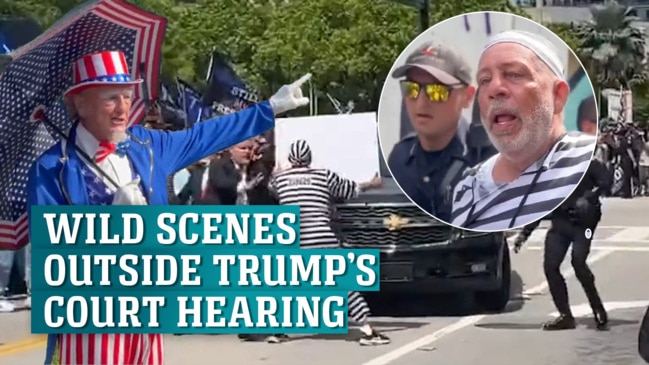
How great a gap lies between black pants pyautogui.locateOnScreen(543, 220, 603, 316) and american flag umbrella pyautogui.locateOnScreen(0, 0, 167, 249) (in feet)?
5.59

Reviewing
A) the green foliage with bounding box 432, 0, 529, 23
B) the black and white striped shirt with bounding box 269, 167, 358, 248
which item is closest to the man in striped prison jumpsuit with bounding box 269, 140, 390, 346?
the black and white striped shirt with bounding box 269, 167, 358, 248

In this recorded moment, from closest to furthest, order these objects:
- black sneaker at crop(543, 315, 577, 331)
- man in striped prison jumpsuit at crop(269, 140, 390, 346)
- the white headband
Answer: the white headband → man in striped prison jumpsuit at crop(269, 140, 390, 346) → black sneaker at crop(543, 315, 577, 331)

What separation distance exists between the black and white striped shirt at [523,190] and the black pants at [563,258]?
11 centimetres

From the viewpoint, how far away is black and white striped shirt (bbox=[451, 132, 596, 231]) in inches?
176

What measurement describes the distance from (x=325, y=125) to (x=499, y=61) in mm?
723

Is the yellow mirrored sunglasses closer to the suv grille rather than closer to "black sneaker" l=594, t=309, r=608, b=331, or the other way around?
the suv grille

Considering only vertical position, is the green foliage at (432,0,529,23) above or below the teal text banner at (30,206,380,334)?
above

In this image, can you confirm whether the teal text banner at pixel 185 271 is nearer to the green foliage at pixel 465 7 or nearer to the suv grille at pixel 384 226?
the suv grille at pixel 384 226

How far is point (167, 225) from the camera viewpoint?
4.57 meters

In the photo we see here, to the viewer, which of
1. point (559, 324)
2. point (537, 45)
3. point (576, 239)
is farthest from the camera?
point (559, 324)

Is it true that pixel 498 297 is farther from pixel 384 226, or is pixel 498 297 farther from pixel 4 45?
pixel 4 45

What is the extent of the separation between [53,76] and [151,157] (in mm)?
513

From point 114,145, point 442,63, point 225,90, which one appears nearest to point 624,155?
point 442,63

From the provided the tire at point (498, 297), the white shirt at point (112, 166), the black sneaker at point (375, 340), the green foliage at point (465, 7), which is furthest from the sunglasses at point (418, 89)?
the white shirt at point (112, 166)
